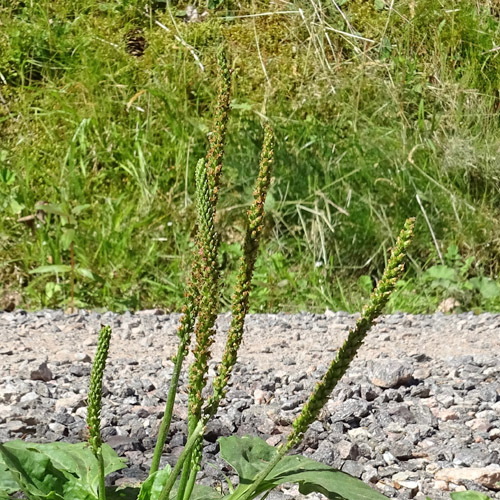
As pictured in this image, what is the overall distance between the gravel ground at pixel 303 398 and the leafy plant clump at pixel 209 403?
49 centimetres

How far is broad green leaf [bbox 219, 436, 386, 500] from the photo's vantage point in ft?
4.76

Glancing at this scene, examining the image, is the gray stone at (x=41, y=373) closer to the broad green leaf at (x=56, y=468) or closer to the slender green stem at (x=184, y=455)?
the broad green leaf at (x=56, y=468)

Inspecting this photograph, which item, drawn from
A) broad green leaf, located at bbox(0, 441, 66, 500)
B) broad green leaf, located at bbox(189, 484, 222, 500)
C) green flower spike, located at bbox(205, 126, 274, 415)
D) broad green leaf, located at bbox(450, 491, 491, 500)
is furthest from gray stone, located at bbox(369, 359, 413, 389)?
green flower spike, located at bbox(205, 126, 274, 415)

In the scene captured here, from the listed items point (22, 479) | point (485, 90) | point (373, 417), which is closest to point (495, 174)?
point (485, 90)

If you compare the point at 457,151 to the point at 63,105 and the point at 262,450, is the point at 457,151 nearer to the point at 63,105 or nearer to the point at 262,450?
the point at 63,105

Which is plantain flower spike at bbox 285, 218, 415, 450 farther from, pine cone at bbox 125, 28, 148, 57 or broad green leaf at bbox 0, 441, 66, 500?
pine cone at bbox 125, 28, 148, 57

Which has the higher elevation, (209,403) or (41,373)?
(209,403)

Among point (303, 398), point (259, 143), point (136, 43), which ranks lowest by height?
point (303, 398)

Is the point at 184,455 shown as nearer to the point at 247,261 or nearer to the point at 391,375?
the point at 247,261

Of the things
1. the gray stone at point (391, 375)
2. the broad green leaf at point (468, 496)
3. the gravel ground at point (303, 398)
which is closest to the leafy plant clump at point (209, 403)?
the broad green leaf at point (468, 496)

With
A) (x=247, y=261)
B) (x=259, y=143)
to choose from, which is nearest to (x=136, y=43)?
(x=259, y=143)

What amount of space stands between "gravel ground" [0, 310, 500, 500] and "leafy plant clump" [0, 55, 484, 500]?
488mm

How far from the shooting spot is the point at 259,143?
218 inches

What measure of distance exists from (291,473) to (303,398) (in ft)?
3.60
